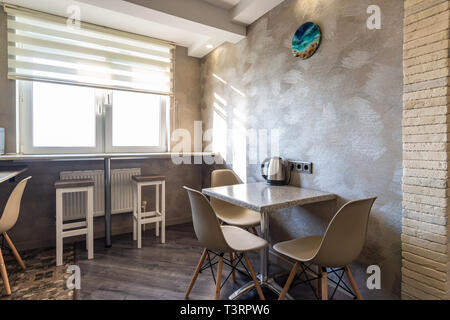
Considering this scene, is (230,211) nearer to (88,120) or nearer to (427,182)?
(427,182)

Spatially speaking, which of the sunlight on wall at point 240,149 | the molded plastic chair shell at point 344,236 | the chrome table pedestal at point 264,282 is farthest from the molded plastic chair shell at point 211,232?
the sunlight on wall at point 240,149

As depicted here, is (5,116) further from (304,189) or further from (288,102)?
(304,189)

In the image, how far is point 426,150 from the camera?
4.56 feet

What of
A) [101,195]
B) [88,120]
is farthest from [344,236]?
[88,120]

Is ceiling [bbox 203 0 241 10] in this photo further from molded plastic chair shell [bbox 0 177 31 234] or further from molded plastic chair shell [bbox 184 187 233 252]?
molded plastic chair shell [bbox 0 177 31 234]

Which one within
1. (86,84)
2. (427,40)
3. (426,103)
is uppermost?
(86,84)

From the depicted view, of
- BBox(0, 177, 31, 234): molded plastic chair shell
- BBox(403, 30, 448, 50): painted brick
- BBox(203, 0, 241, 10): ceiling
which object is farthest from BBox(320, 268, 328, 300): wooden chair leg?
BBox(203, 0, 241, 10): ceiling

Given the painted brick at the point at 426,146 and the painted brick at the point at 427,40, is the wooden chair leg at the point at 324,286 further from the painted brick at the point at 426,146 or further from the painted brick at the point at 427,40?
the painted brick at the point at 427,40

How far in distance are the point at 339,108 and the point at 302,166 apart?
21.9 inches

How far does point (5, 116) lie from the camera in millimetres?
2537

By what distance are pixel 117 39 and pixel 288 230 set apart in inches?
116

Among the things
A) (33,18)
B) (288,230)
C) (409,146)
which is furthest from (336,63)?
(33,18)

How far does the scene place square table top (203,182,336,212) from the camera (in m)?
1.57

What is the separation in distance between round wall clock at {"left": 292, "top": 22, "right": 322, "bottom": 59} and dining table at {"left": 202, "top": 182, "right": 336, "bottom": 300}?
1.13m
